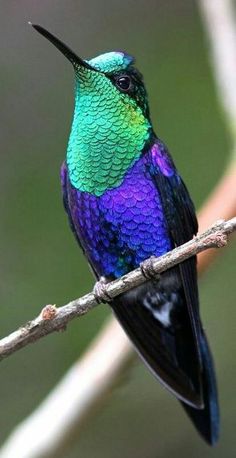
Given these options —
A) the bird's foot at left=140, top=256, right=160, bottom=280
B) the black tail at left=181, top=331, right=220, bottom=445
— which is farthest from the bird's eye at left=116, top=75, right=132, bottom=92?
the black tail at left=181, top=331, right=220, bottom=445

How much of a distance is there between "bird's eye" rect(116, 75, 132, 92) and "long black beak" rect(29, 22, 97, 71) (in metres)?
0.13

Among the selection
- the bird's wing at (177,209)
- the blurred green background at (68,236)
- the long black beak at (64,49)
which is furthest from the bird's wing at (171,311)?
the blurred green background at (68,236)

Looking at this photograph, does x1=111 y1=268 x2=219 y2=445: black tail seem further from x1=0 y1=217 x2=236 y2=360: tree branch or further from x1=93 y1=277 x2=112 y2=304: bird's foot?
x1=0 y1=217 x2=236 y2=360: tree branch

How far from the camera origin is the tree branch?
2.49 m

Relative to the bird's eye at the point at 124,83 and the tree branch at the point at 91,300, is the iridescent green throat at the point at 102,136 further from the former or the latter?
the tree branch at the point at 91,300

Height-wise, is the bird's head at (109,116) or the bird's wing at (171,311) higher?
the bird's head at (109,116)

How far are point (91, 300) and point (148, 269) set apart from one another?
0.21 m

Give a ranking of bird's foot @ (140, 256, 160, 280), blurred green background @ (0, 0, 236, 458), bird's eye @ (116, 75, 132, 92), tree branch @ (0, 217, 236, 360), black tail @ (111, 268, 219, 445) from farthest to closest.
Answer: blurred green background @ (0, 0, 236, 458)
black tail @ (111, 268, 219, 445)
bird's eye @ (116, 75, 132, 92)
bird's foot @ (140, 256, 160, 280)
tree branch @ (0, 217, 236, 360)

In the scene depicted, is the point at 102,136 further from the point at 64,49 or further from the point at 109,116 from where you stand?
the point at 64,49

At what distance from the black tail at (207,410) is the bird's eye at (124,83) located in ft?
2.69

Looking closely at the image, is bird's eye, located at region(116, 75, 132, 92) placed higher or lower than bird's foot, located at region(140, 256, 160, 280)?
higher

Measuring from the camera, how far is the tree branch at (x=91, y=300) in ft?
8.18

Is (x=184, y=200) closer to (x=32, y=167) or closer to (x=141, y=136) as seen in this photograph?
(x=141, y=136)

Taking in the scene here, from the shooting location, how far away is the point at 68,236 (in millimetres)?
5141
